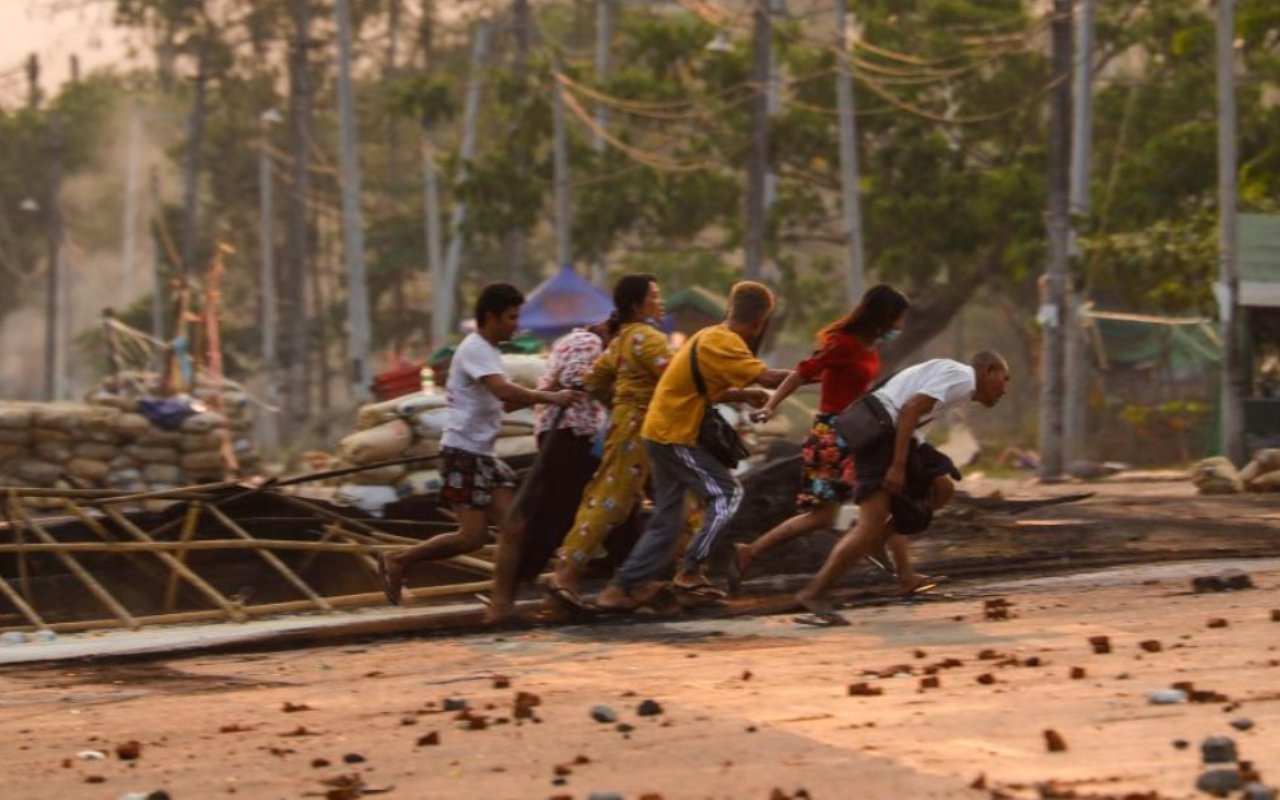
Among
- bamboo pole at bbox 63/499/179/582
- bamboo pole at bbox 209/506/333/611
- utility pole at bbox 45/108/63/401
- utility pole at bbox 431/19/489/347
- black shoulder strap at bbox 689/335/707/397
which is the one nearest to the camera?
black shoulder strap at bbox 689/335/707/397

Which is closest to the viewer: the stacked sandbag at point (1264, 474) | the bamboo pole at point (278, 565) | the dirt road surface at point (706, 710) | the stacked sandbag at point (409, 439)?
the dirt road surface at point (706, 710)

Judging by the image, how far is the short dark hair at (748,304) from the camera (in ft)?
37.4

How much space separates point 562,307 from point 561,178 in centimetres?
829

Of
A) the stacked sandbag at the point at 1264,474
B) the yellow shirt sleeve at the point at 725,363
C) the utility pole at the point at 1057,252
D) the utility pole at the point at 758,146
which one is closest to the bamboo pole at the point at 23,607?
the yellow shirt sleeve at the point at 725,363

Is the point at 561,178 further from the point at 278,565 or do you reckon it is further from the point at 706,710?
the point at 706,710

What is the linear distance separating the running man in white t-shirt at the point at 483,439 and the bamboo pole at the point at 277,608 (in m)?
0.85

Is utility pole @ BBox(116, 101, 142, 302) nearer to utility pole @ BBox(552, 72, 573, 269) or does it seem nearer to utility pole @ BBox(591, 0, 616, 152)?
utility pole @ BBox(591, 0, 616, 152)

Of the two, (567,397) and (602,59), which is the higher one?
(602,59)

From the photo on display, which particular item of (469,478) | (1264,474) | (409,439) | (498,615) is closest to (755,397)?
(469,478)

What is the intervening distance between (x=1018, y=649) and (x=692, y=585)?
2.20 m

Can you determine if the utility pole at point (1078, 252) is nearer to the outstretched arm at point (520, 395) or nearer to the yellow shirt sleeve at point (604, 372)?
the yellow shirt sleeve at point (604, 372)

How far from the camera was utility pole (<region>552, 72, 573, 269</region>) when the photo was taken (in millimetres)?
39750

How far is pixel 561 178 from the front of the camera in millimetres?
40469

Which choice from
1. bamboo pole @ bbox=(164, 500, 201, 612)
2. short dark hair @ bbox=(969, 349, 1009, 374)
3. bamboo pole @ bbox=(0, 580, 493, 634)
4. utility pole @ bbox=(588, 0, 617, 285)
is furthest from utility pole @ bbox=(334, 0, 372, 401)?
short dark hair @ bbox=(969, 349, 1009, 374)
